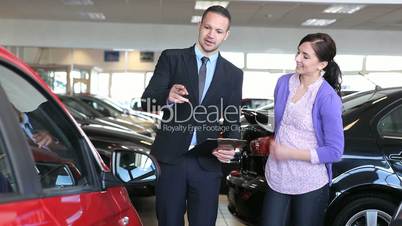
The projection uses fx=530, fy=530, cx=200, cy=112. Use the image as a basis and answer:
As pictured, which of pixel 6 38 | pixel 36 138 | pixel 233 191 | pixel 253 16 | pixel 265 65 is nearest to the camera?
pixel 36 138

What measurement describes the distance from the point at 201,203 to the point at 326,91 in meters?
0.84

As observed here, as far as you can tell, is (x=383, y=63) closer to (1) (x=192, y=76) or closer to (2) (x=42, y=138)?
(1) (x=192, y=76)

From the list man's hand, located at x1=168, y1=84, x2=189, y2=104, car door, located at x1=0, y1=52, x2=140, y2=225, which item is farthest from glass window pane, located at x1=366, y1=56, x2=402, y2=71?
car door, located at x1=0, y1=52, x2=140, y2=225

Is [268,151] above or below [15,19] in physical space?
below

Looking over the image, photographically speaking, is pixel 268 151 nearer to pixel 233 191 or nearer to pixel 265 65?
pixel 233 191

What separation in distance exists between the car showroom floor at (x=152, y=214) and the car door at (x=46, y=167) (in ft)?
10.2

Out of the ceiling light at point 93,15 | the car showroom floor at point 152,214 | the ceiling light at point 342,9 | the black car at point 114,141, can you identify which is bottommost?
the car showroom floor at point 152,214

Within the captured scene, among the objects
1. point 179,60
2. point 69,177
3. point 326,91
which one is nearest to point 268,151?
point 326,91

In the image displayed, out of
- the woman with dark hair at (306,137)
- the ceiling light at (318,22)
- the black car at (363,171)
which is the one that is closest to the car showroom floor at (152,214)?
the black car at (363,171)

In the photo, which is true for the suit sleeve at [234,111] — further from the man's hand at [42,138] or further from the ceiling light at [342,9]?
the ceiling light at [342,9]

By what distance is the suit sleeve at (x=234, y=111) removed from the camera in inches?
106

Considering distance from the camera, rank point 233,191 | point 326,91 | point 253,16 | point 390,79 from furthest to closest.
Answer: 1. point 390,79
2. point 253,16
3. point 233,191
4. point 326,91

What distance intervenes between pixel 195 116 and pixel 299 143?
1.73 feet

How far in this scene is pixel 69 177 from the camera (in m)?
1.71
